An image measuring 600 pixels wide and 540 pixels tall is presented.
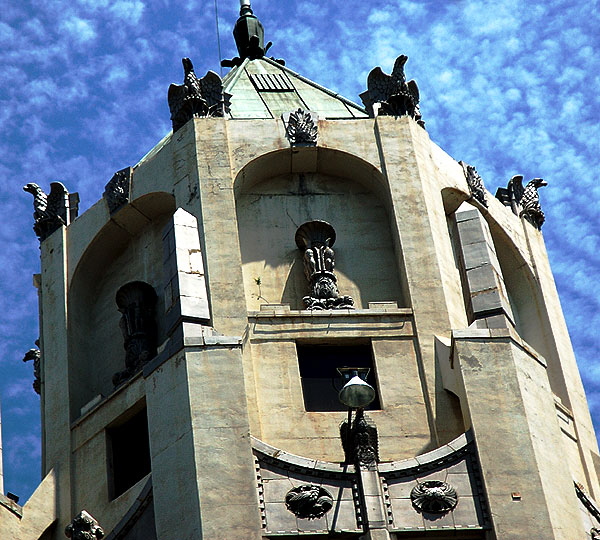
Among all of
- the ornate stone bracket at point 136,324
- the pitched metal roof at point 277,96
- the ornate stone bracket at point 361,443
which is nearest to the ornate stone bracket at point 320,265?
the ornate stone bracket at point 136,324

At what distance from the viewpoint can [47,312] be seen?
3869 centimetres

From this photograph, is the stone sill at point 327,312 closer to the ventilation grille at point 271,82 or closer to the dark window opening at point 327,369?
the dark window opening at point 327,369

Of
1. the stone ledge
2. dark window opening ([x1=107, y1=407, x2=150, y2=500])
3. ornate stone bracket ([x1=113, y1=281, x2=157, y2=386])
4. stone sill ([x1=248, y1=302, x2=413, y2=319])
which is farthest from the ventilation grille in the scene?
the stone ledge

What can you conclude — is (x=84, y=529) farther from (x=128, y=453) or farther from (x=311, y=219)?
(x=311, y=219)

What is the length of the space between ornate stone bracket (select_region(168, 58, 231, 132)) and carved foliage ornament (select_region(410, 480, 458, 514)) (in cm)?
1156

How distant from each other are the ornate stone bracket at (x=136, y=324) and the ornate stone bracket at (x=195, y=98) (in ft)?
13.4

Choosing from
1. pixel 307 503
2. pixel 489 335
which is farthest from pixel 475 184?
pixel 307 503

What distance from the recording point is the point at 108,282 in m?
38.8

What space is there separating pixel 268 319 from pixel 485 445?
5.95 meters

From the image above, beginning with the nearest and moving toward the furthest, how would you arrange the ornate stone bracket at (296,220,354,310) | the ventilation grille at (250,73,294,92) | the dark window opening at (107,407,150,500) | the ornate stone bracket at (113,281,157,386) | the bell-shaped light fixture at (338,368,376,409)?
1. the bell-shaped light fixture at (338,368,376,409)
2. the dark window opening at (107,407,150,500)
3. the ornate stone bracket at (296,220,354,310)
4. the ornate stone bracket at (113,281,157,386)
5. the ventilation grille at (250,73,294,92)

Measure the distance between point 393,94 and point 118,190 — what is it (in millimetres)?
6804

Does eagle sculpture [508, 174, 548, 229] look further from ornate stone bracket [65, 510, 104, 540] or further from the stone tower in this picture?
ornate stone bracket [65, 510, 104, 540]

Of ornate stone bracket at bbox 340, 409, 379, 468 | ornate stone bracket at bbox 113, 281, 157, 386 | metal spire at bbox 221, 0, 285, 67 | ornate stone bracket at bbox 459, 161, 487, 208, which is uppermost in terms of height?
metal spire at bbox 221, 0, 285, 67

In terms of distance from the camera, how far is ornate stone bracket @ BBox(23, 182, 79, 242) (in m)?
40.0
